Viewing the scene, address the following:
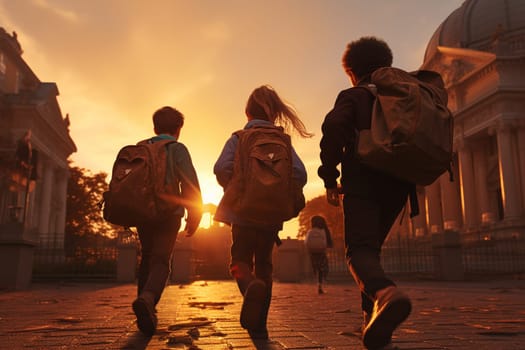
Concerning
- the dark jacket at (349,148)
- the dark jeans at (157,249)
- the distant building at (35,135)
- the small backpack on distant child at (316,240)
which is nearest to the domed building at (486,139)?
the small backpack on distant child at (316,240)

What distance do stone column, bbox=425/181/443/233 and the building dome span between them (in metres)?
12.2

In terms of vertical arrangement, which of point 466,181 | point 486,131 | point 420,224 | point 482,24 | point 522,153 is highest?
point 482,24

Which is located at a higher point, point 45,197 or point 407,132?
point 45,197

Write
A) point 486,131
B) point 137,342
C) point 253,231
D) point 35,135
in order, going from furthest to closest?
point 35,135 → point 486,131 → point 253,231 → point 137,342

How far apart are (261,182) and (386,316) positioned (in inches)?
57.3

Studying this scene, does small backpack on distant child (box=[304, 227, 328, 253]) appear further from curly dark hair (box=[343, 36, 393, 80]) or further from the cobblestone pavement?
curly dark hair (box=[343, 36, 393, 80])

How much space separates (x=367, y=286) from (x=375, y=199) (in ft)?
1.82

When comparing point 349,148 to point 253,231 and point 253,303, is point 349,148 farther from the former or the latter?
point 253,303

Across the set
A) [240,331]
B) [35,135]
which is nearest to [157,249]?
[240,331]

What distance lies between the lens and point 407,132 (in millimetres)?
2842

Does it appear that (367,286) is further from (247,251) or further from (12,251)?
(12,251)

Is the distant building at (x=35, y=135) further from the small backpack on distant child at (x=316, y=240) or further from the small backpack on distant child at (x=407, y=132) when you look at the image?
the small backpack on distant child at (x=407, y=132)

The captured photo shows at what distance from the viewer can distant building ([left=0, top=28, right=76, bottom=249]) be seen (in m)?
35.6

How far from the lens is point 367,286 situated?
2871 millimetres
